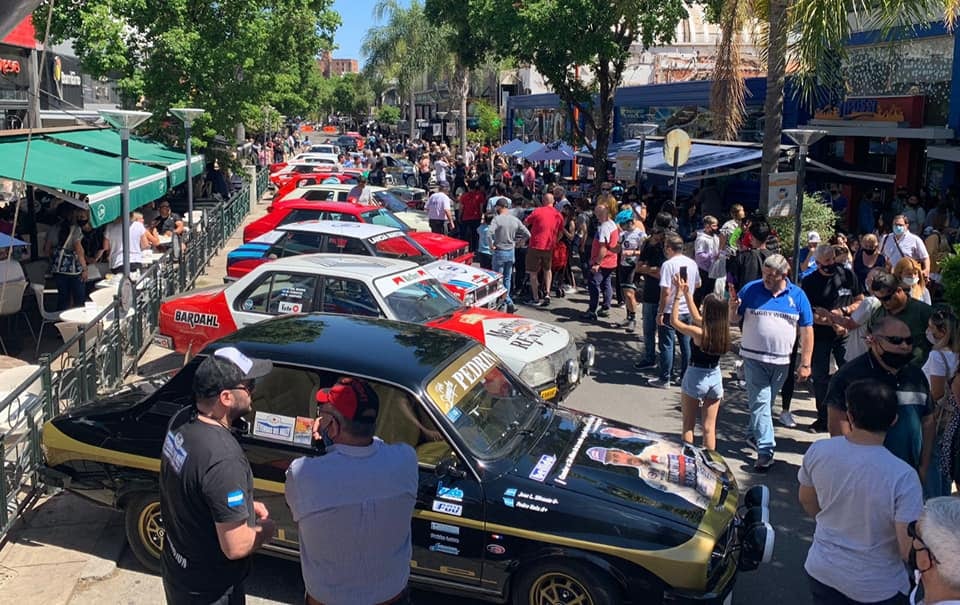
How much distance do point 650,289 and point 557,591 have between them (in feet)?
20.0

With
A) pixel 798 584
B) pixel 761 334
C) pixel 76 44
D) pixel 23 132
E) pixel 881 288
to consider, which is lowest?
pixel 798 584

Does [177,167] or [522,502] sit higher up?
[177,167]

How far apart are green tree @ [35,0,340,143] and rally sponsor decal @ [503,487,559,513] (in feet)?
56.6

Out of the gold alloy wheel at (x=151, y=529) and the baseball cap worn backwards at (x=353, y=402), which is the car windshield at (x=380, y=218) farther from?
the baseball cap worn backwards at (x=353, y=402)

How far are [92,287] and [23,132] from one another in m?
3.08

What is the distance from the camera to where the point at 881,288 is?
6727 millimetres

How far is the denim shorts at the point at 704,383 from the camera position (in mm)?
7148

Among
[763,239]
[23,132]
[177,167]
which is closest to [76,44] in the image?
[177,167]

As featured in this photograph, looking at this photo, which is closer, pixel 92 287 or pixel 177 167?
pixel 92 287

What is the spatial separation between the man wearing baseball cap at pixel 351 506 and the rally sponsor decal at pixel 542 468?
58.0 inches

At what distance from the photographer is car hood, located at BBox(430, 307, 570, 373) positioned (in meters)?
8.12

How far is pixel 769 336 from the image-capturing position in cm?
735

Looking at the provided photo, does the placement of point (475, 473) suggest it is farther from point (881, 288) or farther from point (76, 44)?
point (76, 44)

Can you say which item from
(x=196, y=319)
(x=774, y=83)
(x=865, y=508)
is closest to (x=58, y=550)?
(x=196, y=319)
